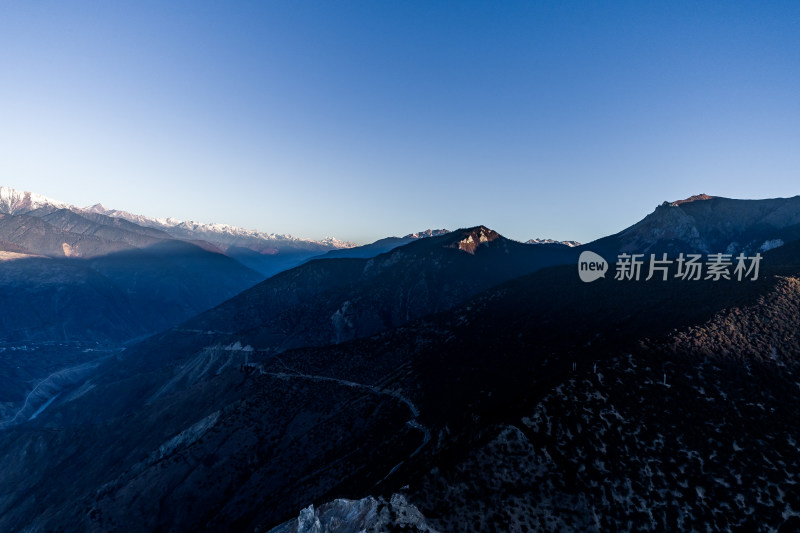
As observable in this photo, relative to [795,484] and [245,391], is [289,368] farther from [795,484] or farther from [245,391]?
[795,484]

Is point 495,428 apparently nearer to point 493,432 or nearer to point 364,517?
point 493,432

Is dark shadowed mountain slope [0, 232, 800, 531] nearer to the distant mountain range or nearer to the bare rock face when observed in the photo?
the distant mountain range

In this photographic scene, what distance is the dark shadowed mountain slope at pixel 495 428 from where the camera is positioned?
3669cm

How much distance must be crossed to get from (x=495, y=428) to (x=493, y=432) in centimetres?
81

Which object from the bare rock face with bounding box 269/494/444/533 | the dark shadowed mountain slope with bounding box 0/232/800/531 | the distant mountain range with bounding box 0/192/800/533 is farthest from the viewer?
the dark shadowed mountain slope with bounding box 0/232/800/531

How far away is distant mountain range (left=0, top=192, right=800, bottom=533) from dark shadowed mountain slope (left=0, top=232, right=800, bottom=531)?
0.92 feet

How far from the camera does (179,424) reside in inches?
3829

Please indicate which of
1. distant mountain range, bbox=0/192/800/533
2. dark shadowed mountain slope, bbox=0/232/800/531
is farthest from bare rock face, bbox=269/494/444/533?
dark shadowed mountain slope, bbox=0/232/800/531

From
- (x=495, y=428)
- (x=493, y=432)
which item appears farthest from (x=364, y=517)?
(x=495, y=428)

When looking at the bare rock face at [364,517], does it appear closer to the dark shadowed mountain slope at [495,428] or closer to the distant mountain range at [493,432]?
the distant mountain range at [493,432]

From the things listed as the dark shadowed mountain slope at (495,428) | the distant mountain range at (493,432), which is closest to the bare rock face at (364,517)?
the distant mountain range at (493,432)

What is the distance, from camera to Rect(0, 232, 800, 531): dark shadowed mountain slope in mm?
36688

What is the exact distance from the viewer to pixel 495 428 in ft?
139

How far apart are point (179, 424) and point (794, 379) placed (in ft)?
398
